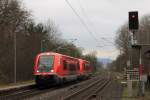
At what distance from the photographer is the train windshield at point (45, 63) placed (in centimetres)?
3788

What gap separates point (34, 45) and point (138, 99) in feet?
141

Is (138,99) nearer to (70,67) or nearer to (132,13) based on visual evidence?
(132,13)

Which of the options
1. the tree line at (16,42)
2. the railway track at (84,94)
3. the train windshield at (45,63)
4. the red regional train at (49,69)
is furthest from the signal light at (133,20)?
the tree line at (16,42)

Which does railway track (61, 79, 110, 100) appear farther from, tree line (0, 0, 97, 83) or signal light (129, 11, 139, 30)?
tree line (0, 0, 97, 83)

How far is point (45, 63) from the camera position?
1510 inches

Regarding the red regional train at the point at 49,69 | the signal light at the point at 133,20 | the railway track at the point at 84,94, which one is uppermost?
the signal light at the point at 133,20

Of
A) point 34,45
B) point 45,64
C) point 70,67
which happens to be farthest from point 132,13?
point 34,45

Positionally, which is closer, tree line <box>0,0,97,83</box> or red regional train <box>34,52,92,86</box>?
red regional train <box>34,52,92,86</box>

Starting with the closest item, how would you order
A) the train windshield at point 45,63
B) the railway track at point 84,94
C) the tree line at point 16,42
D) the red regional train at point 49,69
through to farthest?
the railway track at point 84,94 < the red regional train at point 49,69 < the train windshield at point 45,63 < the tree line at point 16,42

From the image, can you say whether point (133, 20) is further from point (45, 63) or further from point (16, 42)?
point (16, 42)

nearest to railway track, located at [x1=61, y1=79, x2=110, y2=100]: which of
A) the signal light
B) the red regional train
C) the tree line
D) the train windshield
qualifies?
the red regional train

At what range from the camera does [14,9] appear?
191ft

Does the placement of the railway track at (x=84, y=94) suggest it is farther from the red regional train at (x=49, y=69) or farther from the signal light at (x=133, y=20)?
the signal light at (x=133, y=20)

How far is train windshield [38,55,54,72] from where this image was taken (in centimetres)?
3788
